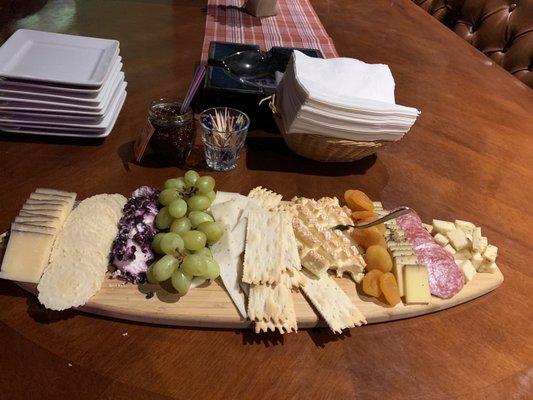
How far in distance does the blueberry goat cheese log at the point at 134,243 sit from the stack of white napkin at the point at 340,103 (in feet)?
1.52

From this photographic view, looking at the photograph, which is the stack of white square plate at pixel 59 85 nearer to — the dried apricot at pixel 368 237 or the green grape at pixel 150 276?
the green grape at pixel 150 276

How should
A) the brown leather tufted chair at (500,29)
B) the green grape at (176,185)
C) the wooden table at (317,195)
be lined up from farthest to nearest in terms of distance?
1. the brown leather tufted chair at (500,29)
2. the green grape at (176,185)
3. the wooden table at (317,195)

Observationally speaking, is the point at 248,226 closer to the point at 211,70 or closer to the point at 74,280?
the point at 74,280

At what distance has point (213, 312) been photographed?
31.6 inches

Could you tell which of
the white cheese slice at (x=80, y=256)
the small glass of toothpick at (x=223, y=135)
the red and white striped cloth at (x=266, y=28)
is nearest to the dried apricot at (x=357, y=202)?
the small glass of toothpick at (x=223, y=135)

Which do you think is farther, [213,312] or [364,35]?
[364,35]

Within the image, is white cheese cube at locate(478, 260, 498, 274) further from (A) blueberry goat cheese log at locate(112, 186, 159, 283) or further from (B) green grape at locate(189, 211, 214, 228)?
(A) blueberry goat cheese log at locate(112, 186, 159, 283)

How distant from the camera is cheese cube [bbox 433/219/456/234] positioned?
105 cm

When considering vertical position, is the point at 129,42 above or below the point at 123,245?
below

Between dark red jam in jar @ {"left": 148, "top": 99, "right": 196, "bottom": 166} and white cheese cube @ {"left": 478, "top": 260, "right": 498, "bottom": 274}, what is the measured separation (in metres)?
0.83

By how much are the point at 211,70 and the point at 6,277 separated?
0.88m

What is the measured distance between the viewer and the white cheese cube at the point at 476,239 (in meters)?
1.00

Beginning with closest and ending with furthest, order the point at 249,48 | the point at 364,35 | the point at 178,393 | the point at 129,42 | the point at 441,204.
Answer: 1. the point at 178,393
2. the point at 441,204
3. the point at 249,48
4. the point at 129,42
5. the point at 364,35

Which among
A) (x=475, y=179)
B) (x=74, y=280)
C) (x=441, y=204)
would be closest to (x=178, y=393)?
(x=74, y=280)
